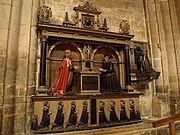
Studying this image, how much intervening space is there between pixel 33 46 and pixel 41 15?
0.85 metres

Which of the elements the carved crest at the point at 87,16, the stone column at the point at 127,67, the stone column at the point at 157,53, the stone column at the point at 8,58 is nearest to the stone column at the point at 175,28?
the stone column at the point at 157,53

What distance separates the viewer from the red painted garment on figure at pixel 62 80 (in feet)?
13.2

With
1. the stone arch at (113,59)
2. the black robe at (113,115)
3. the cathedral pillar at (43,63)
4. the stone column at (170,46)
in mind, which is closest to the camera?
the cathedral pillar at (43,63)

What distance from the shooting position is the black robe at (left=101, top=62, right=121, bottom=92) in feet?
15.3

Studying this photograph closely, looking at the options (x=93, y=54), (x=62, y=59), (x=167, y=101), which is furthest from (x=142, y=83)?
(x=62, y=59)

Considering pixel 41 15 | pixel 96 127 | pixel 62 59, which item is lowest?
pixel 96 127

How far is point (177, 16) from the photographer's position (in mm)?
6031

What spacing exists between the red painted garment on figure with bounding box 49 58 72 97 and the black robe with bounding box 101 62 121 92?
3.66 feet

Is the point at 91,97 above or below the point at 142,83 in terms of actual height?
below

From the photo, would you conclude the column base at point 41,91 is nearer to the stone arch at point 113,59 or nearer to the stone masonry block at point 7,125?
the stone masonry block at point 7,125

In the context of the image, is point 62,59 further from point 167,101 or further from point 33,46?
point 167,101

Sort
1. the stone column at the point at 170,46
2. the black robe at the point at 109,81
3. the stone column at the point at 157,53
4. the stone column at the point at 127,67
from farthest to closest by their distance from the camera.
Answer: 1. the stone column at the point at 170,46
2. the stone column at the point at 157,53
3. the stone column at the point at 127,67
4. the black robe at the point at 109,81

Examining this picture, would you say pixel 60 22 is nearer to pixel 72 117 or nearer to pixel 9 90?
pixel 9 90

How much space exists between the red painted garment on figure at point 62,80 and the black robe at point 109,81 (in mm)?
1115
